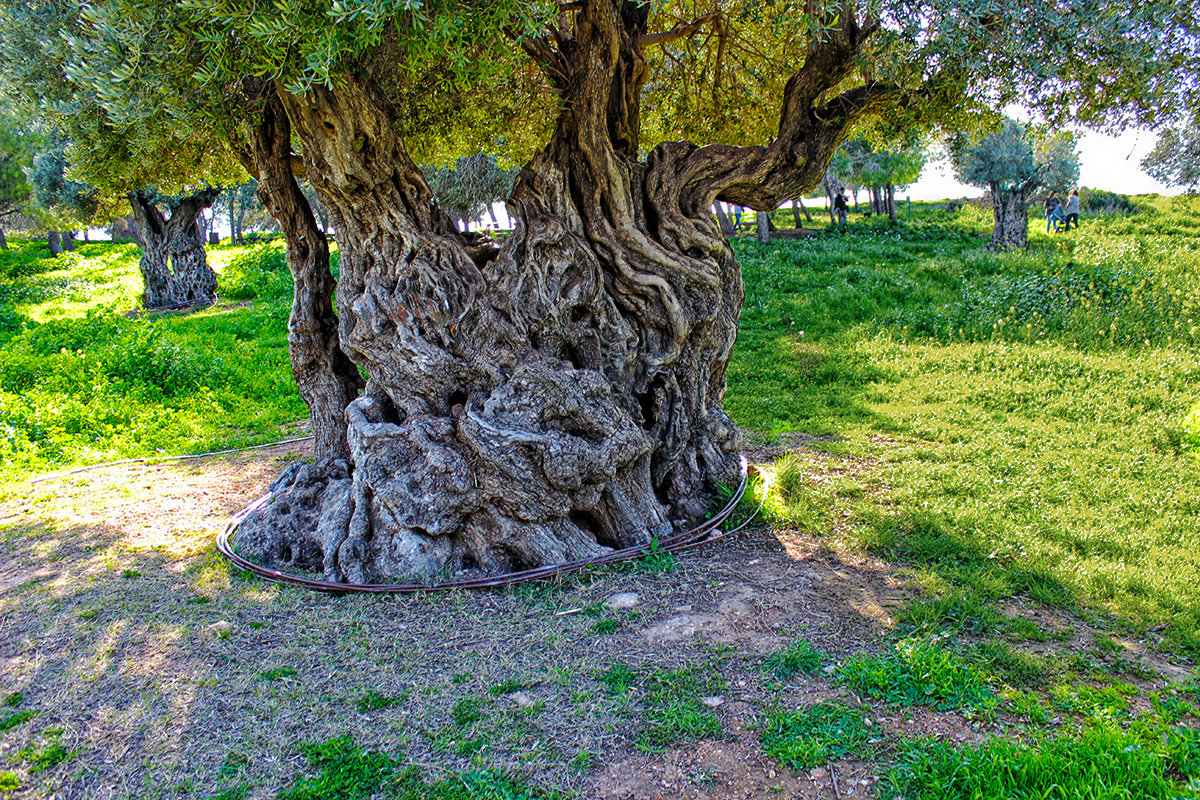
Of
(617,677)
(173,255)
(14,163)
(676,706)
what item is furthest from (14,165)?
(676,706)

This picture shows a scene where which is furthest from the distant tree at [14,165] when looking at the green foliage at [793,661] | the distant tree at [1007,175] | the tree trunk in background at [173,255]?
the distant tree at [1007,175]

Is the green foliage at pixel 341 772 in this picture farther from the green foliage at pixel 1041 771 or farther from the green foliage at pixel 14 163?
the green foliage at pixel 14 163

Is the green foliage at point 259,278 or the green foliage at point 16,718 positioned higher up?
the green foliage at point 259,278

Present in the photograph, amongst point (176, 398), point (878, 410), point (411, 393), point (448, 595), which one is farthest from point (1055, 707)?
point (176, 398)

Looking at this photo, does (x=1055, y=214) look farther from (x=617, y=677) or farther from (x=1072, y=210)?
(x=617, y=677)

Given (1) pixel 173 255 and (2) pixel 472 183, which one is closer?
(1) pixel 173 255

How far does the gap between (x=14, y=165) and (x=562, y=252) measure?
28468 mm

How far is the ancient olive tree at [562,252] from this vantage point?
17.2ft

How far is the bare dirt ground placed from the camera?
3469 millimetres

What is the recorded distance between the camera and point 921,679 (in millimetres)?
3871

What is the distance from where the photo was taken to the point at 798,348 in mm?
12266

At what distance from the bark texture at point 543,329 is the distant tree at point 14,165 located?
2467cm

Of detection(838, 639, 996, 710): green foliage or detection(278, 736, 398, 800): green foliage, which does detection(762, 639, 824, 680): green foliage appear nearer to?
detection(838, 639, 996, 710): green foliage

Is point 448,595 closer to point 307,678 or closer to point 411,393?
point 307,678
